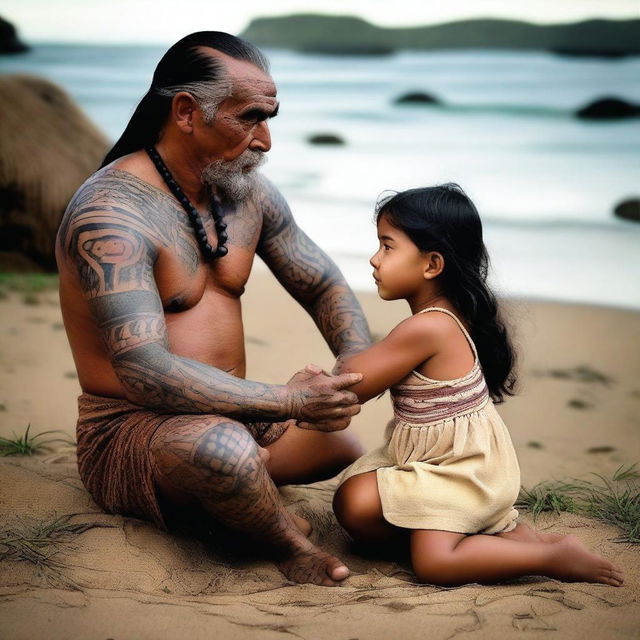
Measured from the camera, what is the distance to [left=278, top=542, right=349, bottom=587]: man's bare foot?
107 inches

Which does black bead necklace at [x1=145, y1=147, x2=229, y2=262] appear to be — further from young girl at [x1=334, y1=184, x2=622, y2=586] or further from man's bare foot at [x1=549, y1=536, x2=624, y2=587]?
man's bare foot at [x1=549, y1=536, x2=624, y2=587]

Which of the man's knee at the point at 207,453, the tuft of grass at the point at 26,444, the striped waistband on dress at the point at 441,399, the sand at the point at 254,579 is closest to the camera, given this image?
the sand at the point at 254,579

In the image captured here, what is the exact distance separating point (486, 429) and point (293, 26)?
1478 centimetres

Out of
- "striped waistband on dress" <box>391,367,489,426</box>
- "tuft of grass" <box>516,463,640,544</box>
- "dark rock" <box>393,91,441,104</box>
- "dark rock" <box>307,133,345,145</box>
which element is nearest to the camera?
"striped waistband on dress" <box>391,367,489,426</box>

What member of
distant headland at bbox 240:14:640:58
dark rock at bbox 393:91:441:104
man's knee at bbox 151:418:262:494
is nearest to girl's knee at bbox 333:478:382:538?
man's knee at bbox 151:418:262:494

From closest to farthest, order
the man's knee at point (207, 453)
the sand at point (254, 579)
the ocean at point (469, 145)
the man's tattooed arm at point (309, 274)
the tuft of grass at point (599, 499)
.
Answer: the sand at point (254, 579) < the man's knee at point (207, 453) < the tuft of grass at point (599, 499) < the man's tattooed arm at point (309, 274) < the ocean at point (469, 145)

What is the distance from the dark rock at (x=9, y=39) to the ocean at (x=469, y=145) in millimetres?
252

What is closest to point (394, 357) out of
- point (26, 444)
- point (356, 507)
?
point (356, 507)

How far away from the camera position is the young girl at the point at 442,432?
269 cm

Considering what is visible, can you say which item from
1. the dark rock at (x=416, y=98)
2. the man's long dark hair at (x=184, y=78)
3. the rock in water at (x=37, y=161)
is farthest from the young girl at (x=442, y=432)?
the dark rock at (x=416, y=98)

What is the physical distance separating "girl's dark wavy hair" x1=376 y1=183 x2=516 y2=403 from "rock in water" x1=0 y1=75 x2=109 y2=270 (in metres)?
4.72

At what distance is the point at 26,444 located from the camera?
378 cm

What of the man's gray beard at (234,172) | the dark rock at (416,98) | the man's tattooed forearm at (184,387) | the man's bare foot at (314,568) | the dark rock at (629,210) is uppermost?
the man's gray beard at (234,172)

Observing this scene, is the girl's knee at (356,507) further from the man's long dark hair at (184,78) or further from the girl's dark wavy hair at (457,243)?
the man's long dark hair at (184,78)
